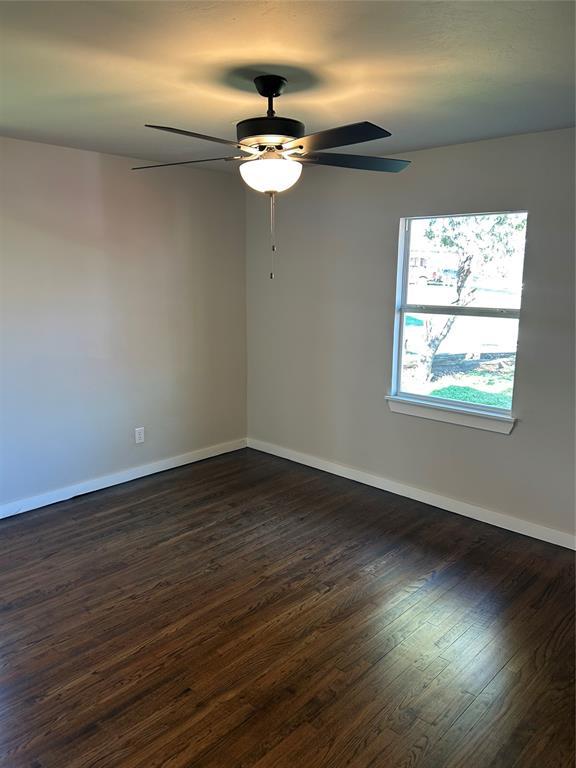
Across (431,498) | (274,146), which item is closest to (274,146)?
(274,146)

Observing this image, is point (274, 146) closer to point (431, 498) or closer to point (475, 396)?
point (475, 396)

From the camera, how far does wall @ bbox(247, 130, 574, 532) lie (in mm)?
3264

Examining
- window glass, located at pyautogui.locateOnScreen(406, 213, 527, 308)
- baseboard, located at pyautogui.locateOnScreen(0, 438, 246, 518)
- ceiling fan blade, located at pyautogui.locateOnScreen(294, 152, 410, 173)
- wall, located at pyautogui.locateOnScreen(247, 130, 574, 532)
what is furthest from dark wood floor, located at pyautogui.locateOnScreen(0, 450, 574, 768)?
ceiling fan blade, located at pyautogui.locateOnScreen(294, 152, 410, 173)

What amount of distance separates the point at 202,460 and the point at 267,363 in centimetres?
104

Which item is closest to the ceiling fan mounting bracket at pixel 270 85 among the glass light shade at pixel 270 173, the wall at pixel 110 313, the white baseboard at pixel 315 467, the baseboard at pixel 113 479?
the glass light shade at pixel 270 173

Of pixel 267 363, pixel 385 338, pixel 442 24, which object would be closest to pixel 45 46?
pixel 442 24

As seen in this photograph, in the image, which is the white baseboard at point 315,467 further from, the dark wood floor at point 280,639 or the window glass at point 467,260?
the window glass at point 467,260

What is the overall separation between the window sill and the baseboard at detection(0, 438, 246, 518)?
1.73m

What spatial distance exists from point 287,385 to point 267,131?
2.89 meters

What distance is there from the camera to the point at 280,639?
8.34 ft

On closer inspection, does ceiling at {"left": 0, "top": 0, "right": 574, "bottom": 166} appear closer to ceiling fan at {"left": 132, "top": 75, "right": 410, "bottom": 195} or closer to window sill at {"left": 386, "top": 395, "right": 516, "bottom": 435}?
ceiling fan at {"left": 132, "top": 75, "right": 410, "bottom": 195}

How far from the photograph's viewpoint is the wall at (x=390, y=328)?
10.7 feet

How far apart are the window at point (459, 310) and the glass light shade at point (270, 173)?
1.78m

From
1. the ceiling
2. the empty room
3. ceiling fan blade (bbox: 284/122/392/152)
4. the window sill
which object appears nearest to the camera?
the ceiling
